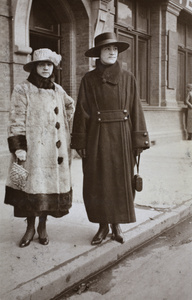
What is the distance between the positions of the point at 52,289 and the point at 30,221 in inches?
38.1

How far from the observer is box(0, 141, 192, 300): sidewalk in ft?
10.3

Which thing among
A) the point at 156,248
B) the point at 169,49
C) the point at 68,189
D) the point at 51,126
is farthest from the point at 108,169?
the point at 169,49

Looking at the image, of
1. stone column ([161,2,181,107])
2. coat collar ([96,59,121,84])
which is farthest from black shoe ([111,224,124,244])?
stone column ([161,2,181,107])

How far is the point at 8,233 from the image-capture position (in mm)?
4305

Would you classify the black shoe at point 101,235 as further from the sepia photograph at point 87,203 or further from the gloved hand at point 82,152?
the gloved hand at point 82,152

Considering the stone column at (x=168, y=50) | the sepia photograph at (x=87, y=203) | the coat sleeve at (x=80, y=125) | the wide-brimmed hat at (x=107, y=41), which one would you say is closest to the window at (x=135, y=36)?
the stone column at (x=168, y=50)

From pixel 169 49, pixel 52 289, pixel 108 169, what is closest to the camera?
pixel 52 289

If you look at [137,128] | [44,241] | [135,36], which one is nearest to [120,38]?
[135,36]

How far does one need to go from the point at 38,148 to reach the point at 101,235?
1.09m

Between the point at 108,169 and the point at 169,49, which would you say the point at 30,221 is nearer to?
the point at 108,169

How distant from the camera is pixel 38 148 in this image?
3777 mm

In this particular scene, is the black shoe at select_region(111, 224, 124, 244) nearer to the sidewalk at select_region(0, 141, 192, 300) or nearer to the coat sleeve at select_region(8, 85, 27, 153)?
the sidewalk at select_region(0, 141, 192, 300)

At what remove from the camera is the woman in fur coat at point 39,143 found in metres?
3.76

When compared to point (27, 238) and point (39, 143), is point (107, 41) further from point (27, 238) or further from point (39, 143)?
point (27, 238)
